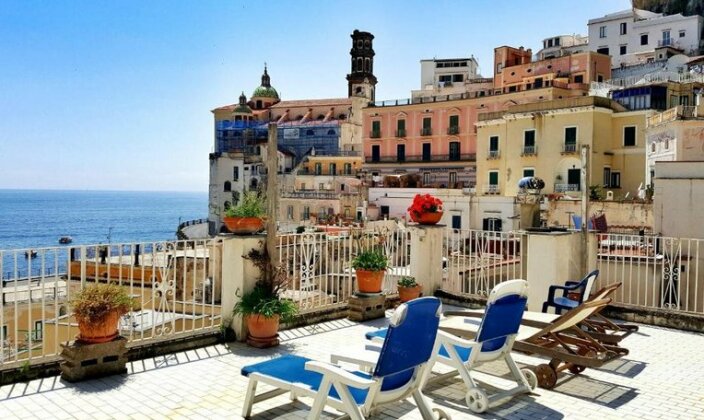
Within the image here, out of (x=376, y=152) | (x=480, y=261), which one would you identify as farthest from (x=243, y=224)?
(x=376, y=152)

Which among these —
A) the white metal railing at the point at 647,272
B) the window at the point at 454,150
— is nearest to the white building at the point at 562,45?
the window at the point at 454,150

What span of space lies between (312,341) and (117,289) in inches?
104

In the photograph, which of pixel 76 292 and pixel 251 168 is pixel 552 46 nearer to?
pixel 251 168

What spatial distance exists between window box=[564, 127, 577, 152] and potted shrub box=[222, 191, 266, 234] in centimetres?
3221

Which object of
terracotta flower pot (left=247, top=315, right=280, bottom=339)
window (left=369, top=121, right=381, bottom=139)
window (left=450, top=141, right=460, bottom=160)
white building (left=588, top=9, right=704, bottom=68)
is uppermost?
white building (left=588, top=9, right=704, bottom=68)

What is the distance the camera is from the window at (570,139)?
3575cm

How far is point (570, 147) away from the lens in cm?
3581

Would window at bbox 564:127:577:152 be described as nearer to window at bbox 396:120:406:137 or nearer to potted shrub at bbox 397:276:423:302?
window at bbox 396:120:406:137

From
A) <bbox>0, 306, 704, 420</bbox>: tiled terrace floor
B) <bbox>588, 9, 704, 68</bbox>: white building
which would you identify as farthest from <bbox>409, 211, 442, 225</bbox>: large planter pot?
<bbox>588, 9, 704, 68</bbox>: white building

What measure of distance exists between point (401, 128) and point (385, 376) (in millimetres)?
50532

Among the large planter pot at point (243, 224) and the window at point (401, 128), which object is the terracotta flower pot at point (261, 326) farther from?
the window at point (401, 128)

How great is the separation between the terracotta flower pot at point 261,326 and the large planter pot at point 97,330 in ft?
5.64

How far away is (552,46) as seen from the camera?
68.6 metres

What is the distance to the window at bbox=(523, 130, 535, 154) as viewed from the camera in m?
37.8
